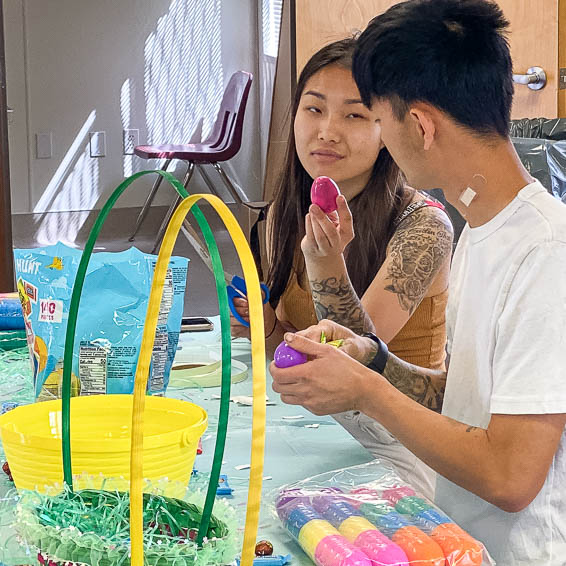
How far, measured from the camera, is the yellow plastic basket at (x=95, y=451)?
30.2 inches

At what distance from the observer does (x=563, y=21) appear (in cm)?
345

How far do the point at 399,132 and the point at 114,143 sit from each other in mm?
4951

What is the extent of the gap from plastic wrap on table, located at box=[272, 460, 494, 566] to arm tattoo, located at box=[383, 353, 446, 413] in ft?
0.97

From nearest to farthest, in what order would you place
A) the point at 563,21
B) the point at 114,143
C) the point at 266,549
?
the point at 266,549, the point at 563,21, the point at 114,143

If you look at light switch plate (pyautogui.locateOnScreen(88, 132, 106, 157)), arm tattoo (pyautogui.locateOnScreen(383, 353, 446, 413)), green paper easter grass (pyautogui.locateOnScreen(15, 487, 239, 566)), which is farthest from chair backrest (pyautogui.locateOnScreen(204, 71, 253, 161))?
green paper easter grass (pyautogui.locateOnScreen(15, 487, 239, 566))

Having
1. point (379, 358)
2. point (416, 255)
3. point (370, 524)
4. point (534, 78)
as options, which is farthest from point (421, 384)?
point (534, 78)

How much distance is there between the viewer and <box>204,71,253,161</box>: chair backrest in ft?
18.9

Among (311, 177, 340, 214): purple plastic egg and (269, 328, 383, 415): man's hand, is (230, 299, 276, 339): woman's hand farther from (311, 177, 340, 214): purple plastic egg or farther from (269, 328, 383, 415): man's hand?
(269, 328, 383, 415): man's hand

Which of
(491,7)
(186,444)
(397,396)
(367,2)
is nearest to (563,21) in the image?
(367,2)

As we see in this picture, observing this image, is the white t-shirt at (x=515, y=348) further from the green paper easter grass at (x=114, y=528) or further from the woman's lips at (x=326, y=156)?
the woman's lips at (x=326, y=156)

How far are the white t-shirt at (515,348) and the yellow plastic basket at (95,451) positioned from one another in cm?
30

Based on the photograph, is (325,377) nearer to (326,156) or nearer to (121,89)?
(326,156)

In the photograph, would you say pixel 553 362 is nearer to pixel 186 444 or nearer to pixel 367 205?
pixel 186 444

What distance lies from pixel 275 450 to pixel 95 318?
0.85ft
